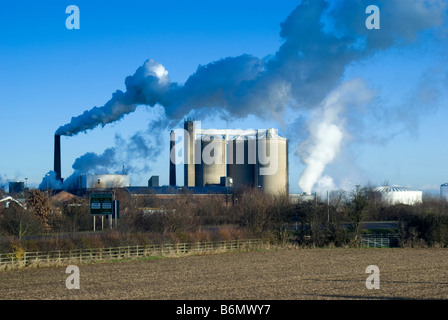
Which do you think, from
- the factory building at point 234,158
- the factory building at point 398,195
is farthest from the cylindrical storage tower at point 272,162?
the factory building at point 398,195

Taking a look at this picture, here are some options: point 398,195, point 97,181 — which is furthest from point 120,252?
point 398,195

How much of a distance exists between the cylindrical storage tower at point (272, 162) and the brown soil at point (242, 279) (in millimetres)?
37702

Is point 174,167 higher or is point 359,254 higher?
point 174,167

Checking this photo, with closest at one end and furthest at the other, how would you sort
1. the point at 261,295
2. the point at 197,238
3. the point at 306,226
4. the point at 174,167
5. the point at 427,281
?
1. the point at 261,295
2. the point at 427,281
3. the point at 197,238
4. the point at 306,226
5. the point at 174,167

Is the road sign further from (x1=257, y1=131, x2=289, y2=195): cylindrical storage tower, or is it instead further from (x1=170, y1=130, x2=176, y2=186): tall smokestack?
(x1=257, y1=131, x2=289, y2=195): cylindrical storage tower

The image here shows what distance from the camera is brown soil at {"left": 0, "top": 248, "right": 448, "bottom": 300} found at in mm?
19219

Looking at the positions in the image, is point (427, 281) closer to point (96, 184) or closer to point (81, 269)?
point (81, 269)

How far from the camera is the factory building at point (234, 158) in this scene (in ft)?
243

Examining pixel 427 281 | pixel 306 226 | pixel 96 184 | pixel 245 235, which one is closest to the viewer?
pixel 427 281

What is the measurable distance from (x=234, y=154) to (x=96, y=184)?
1921cm

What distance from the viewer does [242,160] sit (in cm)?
8100

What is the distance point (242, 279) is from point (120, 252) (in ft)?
37.5

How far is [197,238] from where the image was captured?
1473 inches
